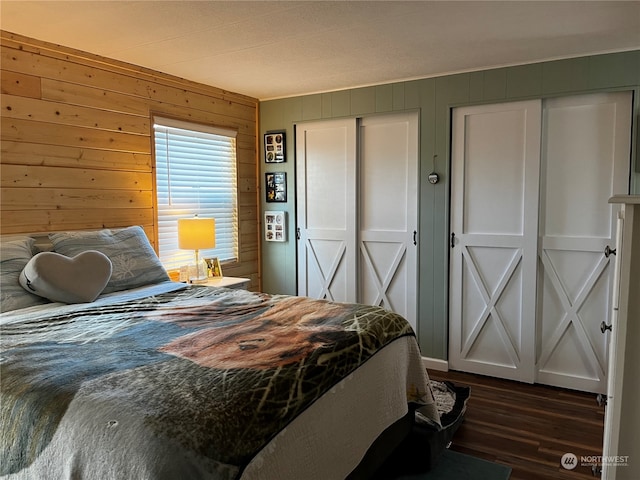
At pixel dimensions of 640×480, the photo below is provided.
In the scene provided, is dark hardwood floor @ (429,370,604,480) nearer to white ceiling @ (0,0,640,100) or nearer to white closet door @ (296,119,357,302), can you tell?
white closet door @ (296,119,357,302)

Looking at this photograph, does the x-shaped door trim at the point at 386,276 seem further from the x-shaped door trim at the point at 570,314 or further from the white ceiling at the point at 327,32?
the white ceiling at the point at 327,32

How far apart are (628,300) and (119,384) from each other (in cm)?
174

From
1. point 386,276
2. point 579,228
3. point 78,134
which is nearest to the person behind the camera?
point 78,134

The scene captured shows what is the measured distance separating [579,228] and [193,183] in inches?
122

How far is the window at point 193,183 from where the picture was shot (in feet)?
12.8

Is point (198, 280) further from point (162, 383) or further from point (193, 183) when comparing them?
point (162, 383)

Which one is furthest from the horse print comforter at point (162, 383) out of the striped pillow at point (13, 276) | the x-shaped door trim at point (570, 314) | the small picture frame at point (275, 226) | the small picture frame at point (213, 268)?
the small picture frame at point (275, 226)

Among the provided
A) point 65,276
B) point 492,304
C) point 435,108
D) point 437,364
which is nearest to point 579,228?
point 492,304

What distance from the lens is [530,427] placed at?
299cm

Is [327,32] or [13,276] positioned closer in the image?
[13,276]

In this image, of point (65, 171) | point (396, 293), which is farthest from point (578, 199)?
point (65, 171)

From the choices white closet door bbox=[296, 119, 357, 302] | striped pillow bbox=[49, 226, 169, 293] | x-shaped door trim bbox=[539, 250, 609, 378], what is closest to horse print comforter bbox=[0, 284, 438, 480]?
striped pillow bbox=[49, 226, 169, 293]

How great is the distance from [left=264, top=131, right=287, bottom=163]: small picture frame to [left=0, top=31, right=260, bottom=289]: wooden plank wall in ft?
2.53

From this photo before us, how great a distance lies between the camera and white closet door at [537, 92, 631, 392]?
3373 mm
